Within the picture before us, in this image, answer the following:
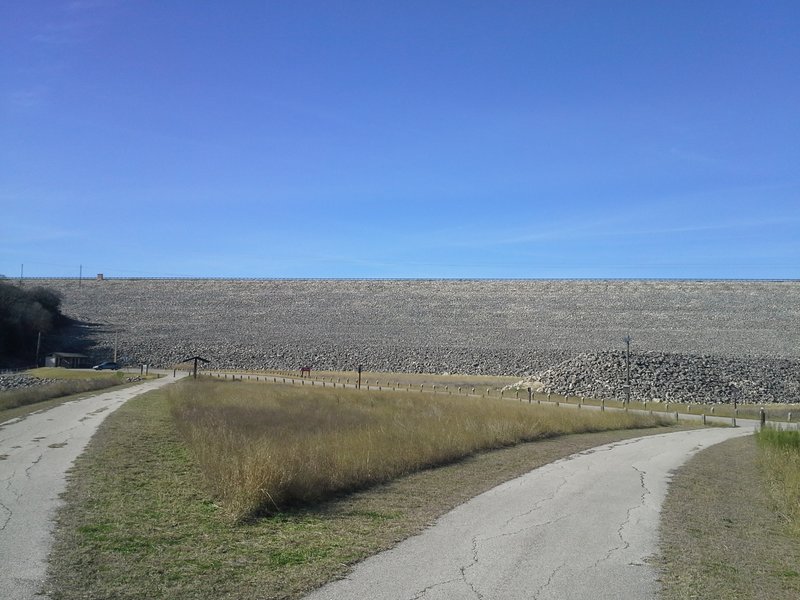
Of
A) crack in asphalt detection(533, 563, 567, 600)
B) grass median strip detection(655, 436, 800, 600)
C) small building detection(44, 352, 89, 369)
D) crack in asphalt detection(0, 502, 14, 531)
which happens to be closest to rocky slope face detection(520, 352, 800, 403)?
grass median strip detection(655, 436, 800, 600)

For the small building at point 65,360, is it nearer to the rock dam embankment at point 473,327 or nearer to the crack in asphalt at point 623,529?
the rock dam embankment at point 473,327

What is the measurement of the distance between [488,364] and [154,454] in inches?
2039

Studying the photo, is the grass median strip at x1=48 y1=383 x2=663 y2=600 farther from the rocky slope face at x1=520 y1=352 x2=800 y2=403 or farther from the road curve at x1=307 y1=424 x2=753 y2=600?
the rocky slope face at x1=520 y1=352 x2=800 y2=403

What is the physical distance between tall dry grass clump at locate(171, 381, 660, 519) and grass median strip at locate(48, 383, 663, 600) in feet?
0.96

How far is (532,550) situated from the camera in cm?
803

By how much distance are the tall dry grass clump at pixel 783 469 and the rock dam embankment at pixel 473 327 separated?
29.5 m

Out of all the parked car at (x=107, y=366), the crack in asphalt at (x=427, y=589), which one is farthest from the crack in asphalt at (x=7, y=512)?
the parked car at (x=107, y=366)

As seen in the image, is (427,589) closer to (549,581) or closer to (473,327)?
(549,581)

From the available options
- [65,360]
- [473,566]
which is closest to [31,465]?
[473,566]

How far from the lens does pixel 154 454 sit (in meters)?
14.3

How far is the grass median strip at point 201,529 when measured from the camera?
654 centimetres

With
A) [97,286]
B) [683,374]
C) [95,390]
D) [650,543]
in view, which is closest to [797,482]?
[650,543]

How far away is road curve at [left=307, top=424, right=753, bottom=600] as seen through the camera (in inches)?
258

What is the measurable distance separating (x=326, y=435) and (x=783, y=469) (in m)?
9.24
